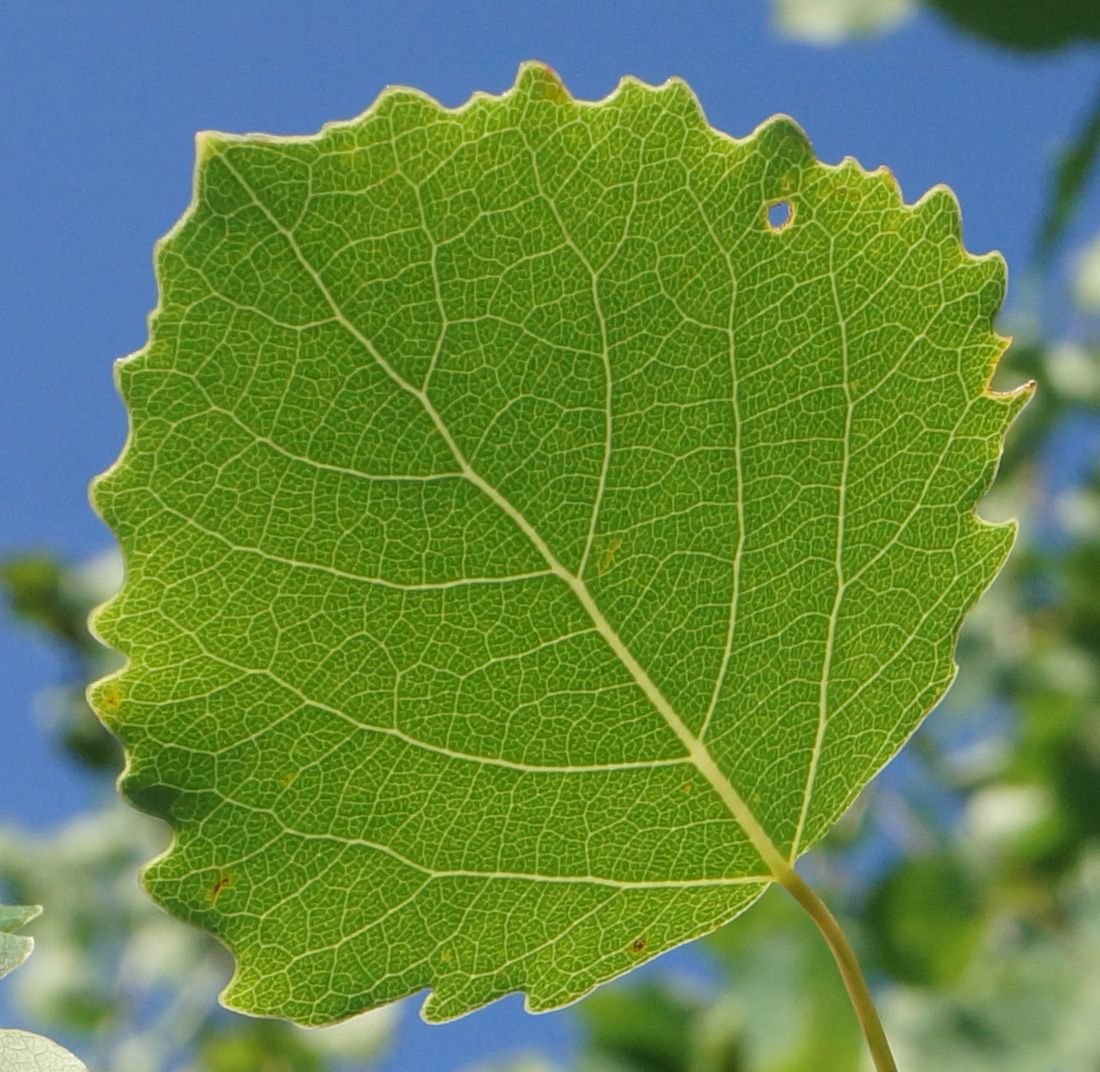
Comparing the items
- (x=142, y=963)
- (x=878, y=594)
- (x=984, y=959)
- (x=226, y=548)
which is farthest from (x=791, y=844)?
(x=142, y=963)

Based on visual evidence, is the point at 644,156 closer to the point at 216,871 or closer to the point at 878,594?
the point at 878,594

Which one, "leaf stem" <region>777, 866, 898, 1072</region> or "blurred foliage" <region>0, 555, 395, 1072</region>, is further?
"blurred foliage" <region>0, 555, 395, 1072</region>

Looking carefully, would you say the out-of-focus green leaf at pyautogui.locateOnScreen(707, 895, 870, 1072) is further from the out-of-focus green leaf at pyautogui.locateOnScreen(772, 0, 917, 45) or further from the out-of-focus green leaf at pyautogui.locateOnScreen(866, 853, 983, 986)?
the out-of-focus green leaf at pyautogui.locateOnScreen(772, 0, 917, 45)

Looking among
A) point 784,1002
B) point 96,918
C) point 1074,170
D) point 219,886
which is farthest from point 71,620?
point 219,886

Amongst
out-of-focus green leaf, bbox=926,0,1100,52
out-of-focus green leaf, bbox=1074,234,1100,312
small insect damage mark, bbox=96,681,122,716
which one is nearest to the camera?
small insect damage mark, bbox=96,681,122,716

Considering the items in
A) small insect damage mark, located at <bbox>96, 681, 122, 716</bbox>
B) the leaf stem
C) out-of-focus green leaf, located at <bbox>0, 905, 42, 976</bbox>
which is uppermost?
the leaf stem

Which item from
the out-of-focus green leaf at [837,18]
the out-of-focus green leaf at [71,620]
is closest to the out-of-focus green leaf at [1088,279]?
the out-of-focus green leaf at [837,18]

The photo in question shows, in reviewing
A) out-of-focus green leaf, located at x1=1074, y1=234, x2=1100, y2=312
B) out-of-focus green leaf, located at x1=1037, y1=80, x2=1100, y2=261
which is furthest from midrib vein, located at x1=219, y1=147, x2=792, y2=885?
out-of-focus green leaf, located at x1=1074, y1=234, x2=1100, y2=312
